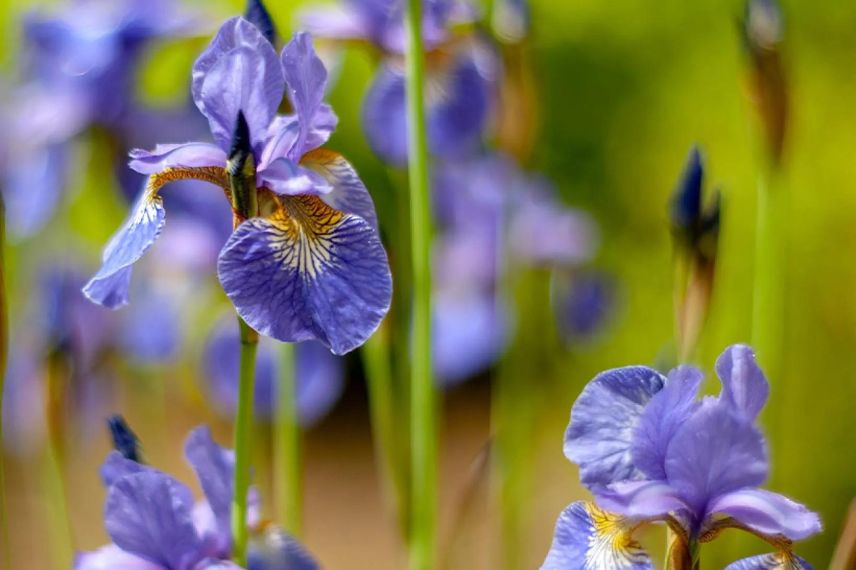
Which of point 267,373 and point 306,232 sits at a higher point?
point 306,232

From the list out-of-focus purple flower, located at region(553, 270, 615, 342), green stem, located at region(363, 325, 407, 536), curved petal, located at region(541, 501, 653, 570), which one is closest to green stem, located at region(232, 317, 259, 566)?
curved petal, located at region(541, 501, 653, 570)

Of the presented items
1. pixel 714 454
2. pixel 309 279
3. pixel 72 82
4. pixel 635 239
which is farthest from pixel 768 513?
pixel 635 239

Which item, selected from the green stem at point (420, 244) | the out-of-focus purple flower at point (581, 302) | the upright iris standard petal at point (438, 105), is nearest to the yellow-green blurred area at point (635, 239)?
the out-of-focus purple flower at point (581, 302)

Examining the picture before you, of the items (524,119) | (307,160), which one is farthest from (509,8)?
(307,160)

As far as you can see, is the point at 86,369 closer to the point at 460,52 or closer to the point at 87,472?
the point at 460,52

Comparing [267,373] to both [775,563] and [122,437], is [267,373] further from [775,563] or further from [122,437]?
[775,563]
